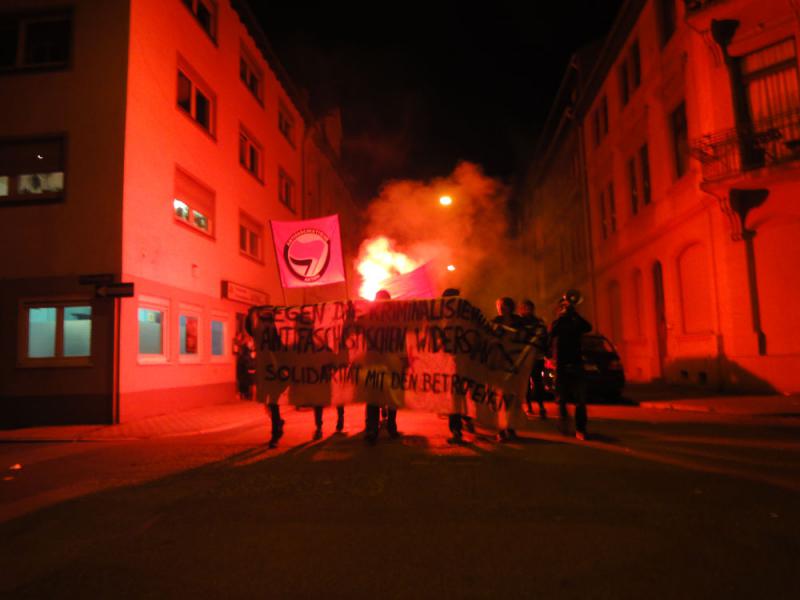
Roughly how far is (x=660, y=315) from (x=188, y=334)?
555 inches

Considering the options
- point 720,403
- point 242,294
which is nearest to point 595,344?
point 720,403

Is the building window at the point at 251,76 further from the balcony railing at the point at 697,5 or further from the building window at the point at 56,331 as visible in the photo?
the balcony railing at the point at 697,5

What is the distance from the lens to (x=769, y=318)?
13.1 meters

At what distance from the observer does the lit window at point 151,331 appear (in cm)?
1220

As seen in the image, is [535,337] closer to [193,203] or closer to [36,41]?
[193,203]

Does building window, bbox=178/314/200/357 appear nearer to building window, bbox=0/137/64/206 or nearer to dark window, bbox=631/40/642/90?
building window, bbox=0/137/64/206

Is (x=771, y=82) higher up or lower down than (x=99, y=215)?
higher up

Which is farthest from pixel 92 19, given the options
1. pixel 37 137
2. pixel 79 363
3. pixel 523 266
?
pixel 523 266

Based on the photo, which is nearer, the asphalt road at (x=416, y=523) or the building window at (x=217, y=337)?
the asphalt road at (x=416, y=523)

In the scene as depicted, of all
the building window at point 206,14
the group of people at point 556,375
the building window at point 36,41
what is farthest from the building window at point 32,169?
the group of people at point 556,375

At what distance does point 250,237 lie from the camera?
62.6ft

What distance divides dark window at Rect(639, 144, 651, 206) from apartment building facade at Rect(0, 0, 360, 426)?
13848mm

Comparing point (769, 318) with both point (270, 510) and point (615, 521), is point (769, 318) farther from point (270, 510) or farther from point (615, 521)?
point (270, 510)

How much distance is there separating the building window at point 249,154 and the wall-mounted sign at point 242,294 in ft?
12.8
